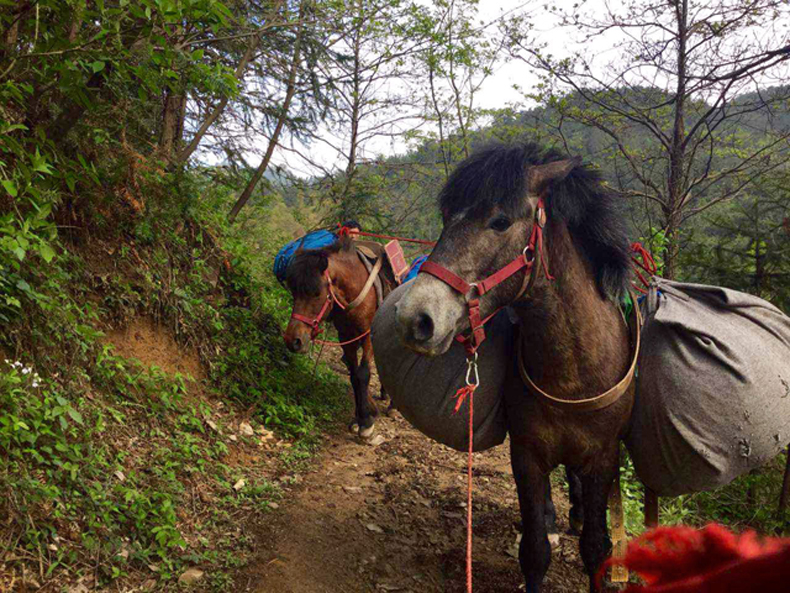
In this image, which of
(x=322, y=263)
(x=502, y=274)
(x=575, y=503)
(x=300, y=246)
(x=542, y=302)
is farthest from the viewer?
(x=300, y=246)

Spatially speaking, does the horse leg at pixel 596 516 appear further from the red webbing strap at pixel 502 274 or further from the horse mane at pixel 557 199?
the red webbing strap at pixel 502 274

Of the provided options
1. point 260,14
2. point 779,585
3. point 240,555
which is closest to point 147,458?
point 240,555

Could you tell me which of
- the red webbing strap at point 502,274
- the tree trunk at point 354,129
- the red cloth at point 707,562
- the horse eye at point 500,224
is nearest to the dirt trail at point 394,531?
the red webbing strap at point 502,274

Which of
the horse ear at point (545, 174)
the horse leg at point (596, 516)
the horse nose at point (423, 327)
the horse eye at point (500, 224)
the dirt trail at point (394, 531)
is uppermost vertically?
the horse ear at point (545, 174)

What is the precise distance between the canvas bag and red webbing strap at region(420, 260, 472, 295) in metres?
1.07

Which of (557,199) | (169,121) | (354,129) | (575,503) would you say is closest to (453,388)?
(557,199)

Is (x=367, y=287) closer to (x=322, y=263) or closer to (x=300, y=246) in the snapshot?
(x=322, y=263)

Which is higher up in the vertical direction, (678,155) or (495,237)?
(678,155)

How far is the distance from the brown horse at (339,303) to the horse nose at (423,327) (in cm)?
328

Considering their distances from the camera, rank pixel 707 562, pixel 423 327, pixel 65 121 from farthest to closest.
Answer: pixel 65 121 < pixel 423 327 < pixel 707 562

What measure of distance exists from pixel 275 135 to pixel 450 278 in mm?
6936

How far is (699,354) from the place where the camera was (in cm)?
224

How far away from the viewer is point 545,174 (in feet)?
7.46

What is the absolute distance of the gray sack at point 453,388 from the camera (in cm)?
260
